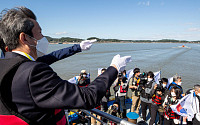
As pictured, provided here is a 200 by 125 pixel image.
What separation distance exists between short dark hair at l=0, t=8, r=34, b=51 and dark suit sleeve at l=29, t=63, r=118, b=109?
345mm

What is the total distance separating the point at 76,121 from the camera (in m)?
5.50

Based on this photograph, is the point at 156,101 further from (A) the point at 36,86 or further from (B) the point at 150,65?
(B) the point at 150,65

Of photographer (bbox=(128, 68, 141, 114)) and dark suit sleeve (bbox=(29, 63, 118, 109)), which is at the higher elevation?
dark suit sleeve (bbox=(29, 63, 118, 109))

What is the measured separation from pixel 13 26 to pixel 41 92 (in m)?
0.52

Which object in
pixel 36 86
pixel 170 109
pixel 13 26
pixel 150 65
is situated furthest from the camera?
pixel 150 65

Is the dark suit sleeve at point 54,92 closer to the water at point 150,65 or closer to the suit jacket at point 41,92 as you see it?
the suit jacket at point 41,92

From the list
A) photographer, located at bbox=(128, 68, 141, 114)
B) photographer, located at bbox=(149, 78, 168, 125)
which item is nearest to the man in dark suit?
photographer, located at bbox=(149, 78, 168, 125)

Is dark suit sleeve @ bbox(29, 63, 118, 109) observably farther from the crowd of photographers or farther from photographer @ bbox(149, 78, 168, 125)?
photographer @ bbox(149, 78, 168, 125)

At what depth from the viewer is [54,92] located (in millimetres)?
746

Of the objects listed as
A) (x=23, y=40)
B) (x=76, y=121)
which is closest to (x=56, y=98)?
(x=23, y=40)

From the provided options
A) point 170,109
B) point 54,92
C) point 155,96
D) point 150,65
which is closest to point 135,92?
point 155,96

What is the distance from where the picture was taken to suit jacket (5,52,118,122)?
0.73 m

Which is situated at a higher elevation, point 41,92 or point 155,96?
point 41,92

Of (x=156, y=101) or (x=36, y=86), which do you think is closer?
(x=36, y=86)
